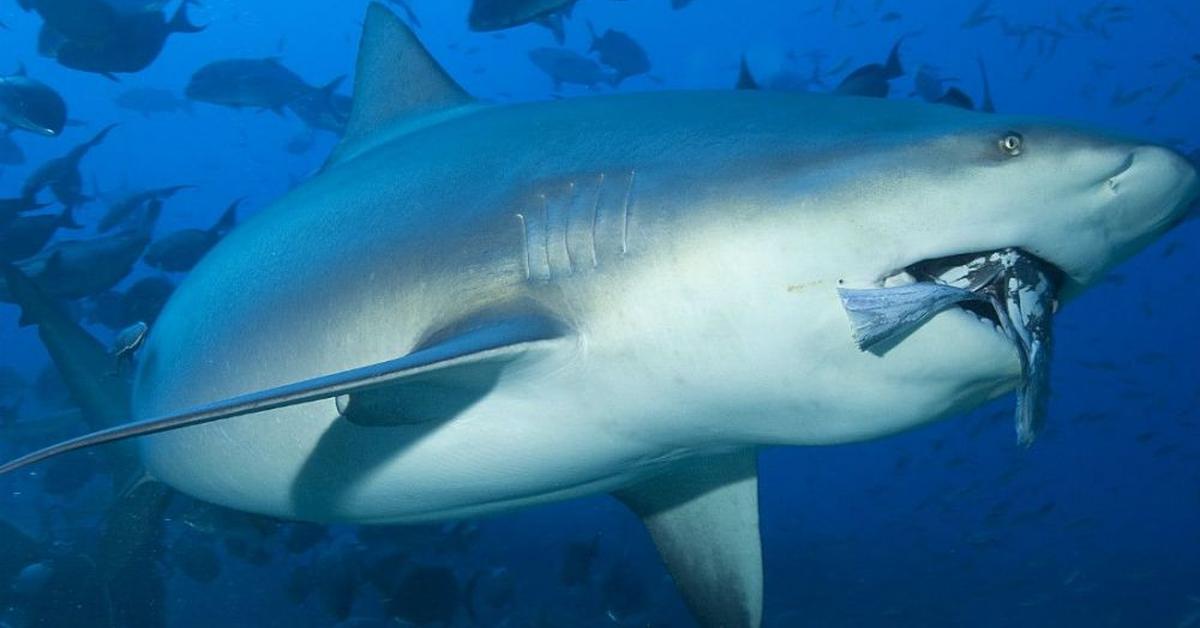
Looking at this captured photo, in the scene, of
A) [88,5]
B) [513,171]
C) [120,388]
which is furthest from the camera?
[88,5]

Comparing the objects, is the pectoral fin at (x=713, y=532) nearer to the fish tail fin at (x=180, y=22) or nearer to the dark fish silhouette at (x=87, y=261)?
the dark fish silhouette at (x=87, y=261)

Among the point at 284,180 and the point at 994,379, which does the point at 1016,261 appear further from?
the point at 284,180

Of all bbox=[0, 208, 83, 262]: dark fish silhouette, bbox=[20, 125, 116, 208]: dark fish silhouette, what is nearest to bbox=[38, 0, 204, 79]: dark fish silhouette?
bbox=[20, 125, 116, 208]: dark fish silhouette

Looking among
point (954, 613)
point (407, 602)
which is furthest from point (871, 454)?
point (407, 602)

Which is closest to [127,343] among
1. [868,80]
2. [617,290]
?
[617,290]

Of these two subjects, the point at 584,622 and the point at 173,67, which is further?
the point at 173,67

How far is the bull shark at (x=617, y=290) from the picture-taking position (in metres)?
1.59

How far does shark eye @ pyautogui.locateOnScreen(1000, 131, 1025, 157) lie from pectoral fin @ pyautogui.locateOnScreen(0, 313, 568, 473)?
3.51ft

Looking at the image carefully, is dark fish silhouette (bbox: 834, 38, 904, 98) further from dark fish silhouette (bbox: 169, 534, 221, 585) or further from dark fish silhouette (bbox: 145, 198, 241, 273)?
dark fish silhouette (bbox: 169, 534, 221, 585)

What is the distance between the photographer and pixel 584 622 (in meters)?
12.0

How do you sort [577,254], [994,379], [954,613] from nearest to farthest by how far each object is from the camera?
[994,379]
[577,254]
[954,613]

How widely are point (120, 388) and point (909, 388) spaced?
14.4 feet

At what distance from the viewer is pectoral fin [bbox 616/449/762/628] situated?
3.14 m

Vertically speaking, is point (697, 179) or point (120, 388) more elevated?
point (120, 388)
